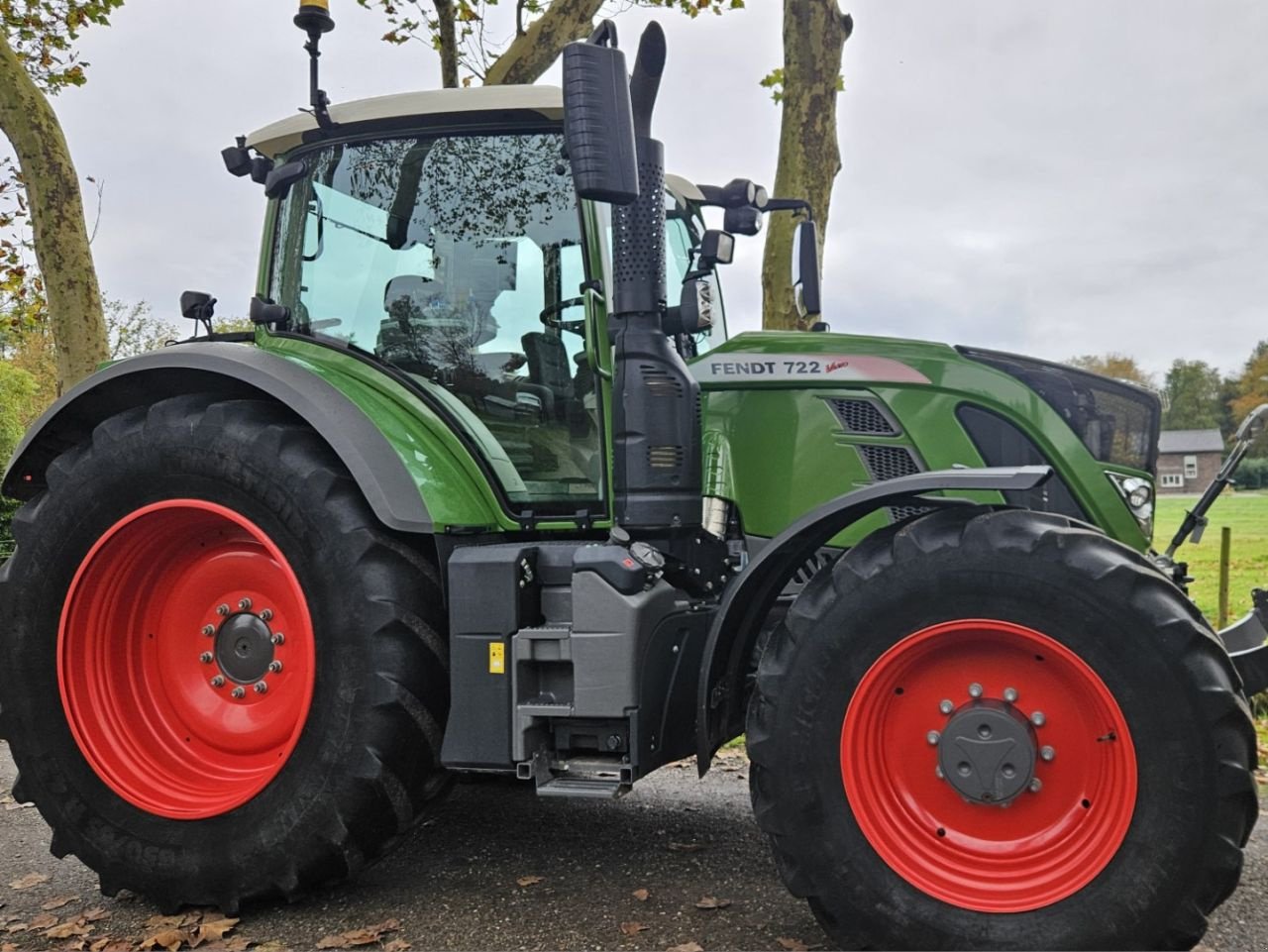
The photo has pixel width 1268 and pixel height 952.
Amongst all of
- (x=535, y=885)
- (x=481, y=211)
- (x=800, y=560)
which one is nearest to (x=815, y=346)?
(x=800, y=560)

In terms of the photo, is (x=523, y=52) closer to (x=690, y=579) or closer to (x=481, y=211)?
(x=481, y=211)

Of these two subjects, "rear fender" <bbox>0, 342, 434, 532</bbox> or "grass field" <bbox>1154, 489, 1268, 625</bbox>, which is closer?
"rear fender" <bbox>0, 342, 434, 532</bbox>

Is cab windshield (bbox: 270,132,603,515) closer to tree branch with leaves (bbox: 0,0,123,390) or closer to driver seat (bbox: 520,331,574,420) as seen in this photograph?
driver seat (bbox: 520,331,574,420)

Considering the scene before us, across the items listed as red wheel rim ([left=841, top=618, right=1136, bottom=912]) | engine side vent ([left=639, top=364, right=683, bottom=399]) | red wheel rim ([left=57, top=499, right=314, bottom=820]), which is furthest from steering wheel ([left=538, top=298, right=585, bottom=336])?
red wheel rim ([left=841, top=618, right=1136, bottom=912])

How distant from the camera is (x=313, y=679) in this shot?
329cm

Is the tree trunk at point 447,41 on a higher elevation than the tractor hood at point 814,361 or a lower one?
higher

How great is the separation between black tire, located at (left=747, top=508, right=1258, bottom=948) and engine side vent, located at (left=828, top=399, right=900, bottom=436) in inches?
23.7

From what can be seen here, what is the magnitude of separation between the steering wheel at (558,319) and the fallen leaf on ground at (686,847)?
1889mm

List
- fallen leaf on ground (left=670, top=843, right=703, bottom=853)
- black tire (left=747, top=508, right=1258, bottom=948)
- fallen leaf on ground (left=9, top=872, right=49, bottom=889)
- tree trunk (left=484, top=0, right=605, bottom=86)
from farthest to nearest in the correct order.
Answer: tree trunk (left=484, top=0, right=605, bottom=86), fallen leaf on ground (left=670, top=843, right=703, bottom=853), fallen leaf on ground (left=9, top=872, right=49, bottom=889), black tire (left=747, top=508, right=1258, bottom=948)

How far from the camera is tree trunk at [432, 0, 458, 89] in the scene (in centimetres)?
968

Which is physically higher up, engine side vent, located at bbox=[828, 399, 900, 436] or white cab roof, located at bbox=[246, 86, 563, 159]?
white cab roof, located at bbox=[246, 86, 563, 159]

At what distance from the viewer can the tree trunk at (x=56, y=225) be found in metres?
7.99

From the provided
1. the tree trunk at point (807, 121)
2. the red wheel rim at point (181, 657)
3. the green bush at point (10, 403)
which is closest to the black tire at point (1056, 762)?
the red wheel rim at point (181, 657)

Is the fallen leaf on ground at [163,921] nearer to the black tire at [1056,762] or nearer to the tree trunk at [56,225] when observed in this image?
the black tire at [1056,762]
